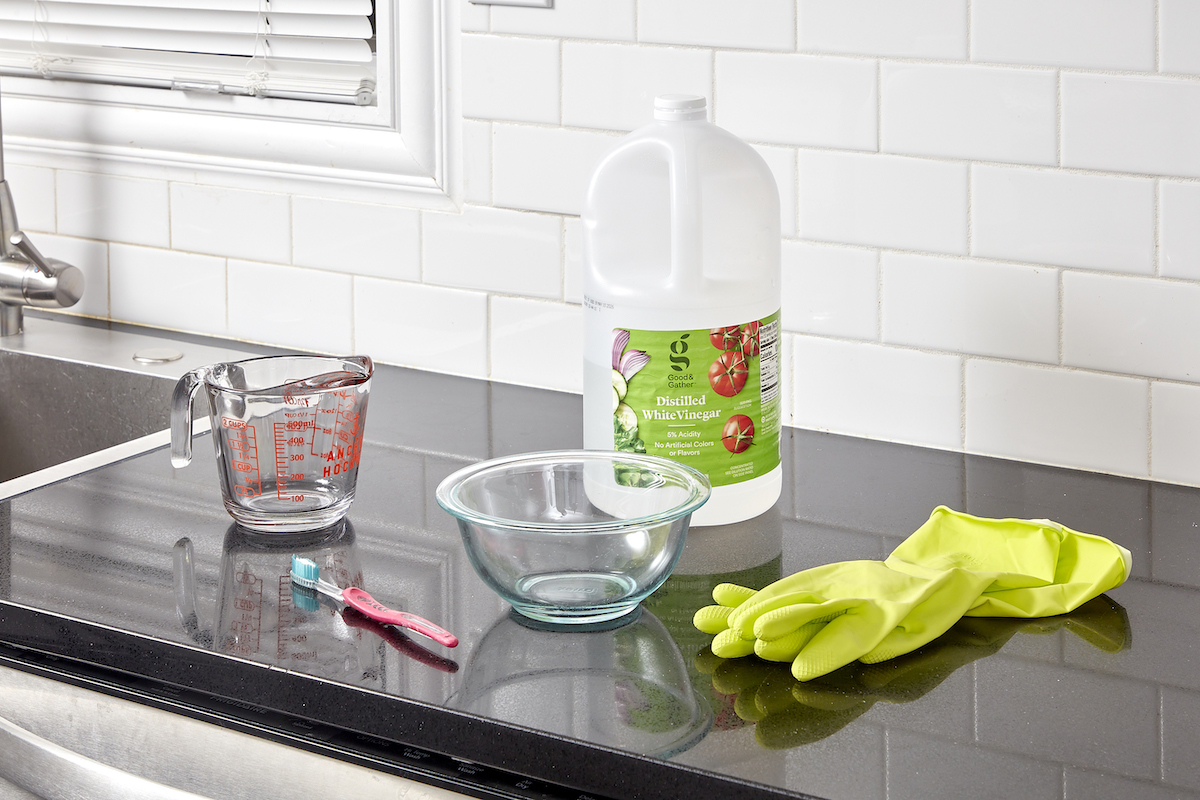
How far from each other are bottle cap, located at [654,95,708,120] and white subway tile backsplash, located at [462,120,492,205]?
401mm

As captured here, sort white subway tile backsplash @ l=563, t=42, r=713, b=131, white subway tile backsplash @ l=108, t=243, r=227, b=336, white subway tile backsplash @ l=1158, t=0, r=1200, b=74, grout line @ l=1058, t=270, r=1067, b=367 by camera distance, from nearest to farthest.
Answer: white subway tile backsplash @ l=1158, t=0, r=1200, b=74
grout line @ l=1058, t=270, r=1067, b=367
white subway tile backsplash @ l=563, t=42, r=713, b=131
white subway tile backsplash @ l=108, t=243, r=227, b=336

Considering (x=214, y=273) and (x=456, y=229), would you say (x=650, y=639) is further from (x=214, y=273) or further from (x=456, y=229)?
(x=214, y=273)

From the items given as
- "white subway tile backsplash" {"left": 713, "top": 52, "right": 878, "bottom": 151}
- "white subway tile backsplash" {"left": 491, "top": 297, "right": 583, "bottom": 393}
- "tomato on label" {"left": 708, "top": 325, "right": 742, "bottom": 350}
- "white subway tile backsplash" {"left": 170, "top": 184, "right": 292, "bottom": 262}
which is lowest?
"white subway tile backsplash" {"left": 491, "top": 297, "right": 583, "bottom": 393}

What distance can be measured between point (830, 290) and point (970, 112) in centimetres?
21

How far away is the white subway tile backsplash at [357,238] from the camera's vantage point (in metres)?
1.48

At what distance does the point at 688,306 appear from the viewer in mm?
1018

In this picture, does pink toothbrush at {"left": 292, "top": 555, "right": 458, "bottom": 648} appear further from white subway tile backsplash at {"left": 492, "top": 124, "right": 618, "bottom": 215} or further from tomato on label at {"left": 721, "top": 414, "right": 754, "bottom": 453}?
white subway tile backsplash at {"left": 492, "top": 124, "right": 618, "bottom": 215}

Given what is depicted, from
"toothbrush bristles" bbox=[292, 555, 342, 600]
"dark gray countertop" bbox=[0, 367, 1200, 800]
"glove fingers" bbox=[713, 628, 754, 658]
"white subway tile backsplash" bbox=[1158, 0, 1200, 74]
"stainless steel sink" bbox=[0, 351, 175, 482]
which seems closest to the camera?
"dark gray countertop" bbox=[0, 367, 1200, 800]

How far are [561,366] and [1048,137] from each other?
560 mm

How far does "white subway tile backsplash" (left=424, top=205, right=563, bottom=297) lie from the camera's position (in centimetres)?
141

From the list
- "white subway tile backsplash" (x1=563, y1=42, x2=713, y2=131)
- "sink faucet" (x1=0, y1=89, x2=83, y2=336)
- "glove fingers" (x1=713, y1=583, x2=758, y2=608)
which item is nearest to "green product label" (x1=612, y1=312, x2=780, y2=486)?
"glove fingers" (x1=713, y1=583, x2=758, y2=608)

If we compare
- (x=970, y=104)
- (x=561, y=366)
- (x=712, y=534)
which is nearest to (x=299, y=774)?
(x=712, y=534)

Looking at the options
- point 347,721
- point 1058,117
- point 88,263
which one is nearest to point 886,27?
point 1058,117

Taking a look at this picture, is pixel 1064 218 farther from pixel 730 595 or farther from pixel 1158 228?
pixel 730 595
